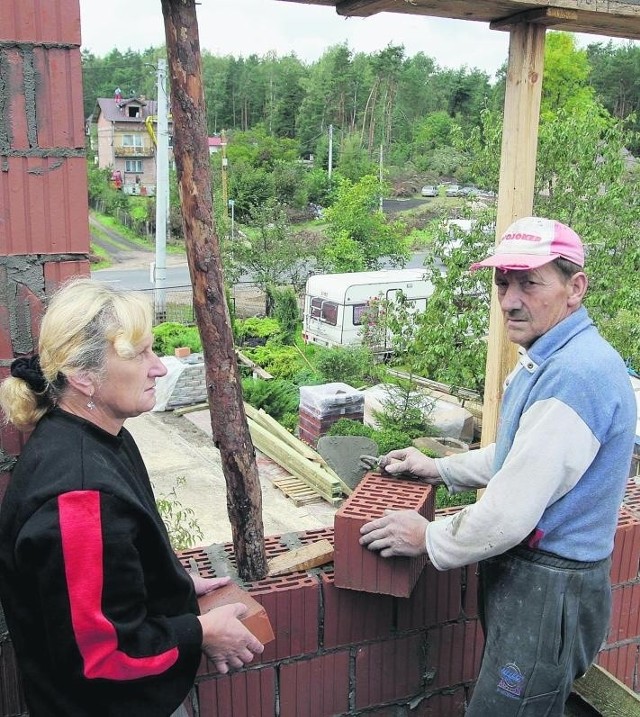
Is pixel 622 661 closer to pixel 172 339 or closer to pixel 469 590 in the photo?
pixel 469 590

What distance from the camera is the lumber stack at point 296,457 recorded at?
42.5ft

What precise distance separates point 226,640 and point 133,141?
2480 inches

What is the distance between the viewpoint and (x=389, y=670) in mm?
2889

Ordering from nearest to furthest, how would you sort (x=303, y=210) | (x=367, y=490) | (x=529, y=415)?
(x=529, y=415)
(x=367, y=490)
(x=303, y=210)

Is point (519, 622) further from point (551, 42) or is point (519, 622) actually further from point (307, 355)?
point (551, 42)

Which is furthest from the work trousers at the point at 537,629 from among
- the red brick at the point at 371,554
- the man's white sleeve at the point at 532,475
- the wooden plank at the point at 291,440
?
the wooden plank at the point at 291,440

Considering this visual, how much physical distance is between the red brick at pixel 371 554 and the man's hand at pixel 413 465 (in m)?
0.08

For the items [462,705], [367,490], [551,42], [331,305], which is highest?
[551,42]

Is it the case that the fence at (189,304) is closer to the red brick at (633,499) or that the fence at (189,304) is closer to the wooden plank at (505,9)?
the red brick at (633,499)

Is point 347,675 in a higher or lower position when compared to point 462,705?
higher

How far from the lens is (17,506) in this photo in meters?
1.79

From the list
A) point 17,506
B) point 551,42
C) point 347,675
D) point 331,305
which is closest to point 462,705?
point 347,675

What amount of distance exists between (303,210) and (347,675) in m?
46.7

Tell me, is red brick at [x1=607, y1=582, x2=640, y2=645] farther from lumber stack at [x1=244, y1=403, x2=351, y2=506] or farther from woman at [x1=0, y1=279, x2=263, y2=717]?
lumber stack at [x1=244, y1=403, x2=351, y2=506]
